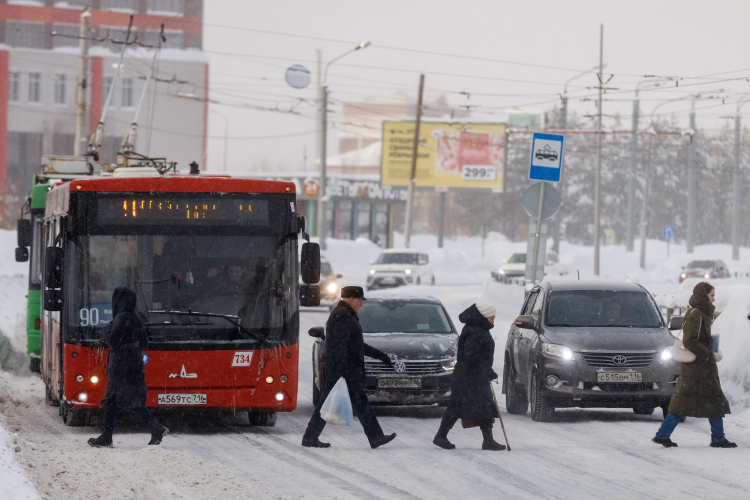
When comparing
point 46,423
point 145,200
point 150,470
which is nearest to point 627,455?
point 150,470

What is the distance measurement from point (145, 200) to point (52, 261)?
1117 mm

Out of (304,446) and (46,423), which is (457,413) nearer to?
(304,446)

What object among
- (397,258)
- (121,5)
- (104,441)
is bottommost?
(397,258)

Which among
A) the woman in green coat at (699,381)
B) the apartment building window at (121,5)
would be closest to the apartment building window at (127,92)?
the apartment building window at (121,5)

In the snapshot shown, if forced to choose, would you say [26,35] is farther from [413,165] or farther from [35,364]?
[35,364]

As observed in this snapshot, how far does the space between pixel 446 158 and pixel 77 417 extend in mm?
59741

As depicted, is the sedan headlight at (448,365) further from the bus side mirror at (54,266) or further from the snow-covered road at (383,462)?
the bus side mirror at (54,266)

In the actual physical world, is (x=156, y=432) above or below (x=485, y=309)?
below

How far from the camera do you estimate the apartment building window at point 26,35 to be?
8236 cm

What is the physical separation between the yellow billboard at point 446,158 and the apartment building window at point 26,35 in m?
26.2

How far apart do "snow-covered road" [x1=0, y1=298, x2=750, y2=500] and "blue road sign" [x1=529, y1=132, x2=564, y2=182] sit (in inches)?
260

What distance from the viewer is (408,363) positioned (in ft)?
45.6

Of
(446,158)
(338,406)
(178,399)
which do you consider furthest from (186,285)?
(446,158)

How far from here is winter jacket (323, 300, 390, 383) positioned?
11.2m
